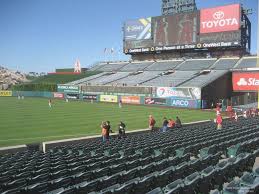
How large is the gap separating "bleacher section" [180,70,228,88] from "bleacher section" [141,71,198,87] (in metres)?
1.99

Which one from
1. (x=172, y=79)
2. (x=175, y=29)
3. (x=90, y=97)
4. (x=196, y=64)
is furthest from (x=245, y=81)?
(x=90, y=97)

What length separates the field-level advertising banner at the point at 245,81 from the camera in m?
59.1

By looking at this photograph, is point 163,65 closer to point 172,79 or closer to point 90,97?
point 172,79

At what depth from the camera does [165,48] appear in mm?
72000

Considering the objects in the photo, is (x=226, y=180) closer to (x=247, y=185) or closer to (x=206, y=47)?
(x=247, y=185)

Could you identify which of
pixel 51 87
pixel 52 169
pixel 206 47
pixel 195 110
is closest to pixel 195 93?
pixel 195 110

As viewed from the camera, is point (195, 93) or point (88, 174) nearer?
point (88, 174)

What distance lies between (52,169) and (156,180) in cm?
360

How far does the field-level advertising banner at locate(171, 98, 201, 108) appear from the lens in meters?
53.7

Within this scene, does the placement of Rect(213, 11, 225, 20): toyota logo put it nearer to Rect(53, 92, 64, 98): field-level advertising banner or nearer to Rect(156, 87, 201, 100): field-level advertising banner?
Rect(156, 87, 201, 100): field-level advertising banner

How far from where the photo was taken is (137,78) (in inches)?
2911

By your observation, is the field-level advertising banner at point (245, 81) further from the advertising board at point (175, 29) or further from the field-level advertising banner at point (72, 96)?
the field-level advertising banner at point (72, 96)

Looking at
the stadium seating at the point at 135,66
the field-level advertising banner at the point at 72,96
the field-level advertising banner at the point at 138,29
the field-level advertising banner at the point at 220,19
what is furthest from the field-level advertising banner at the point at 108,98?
the field-level advertising banner at the point at 220,19

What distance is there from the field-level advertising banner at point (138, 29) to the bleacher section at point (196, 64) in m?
9.40
